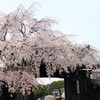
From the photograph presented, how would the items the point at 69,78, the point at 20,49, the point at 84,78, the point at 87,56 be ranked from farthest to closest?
the point at 69,78
the point at 84,78
the point at 87,56
the point at 20,49

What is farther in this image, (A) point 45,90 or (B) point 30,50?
(A) point 45,90

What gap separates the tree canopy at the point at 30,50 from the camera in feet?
46.1

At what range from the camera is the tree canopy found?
14.1m

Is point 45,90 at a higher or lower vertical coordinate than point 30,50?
lower

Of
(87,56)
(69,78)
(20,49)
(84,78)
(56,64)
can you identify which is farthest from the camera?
(69,78)

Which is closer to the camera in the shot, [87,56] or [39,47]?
[39,47]

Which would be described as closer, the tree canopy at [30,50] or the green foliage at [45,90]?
the tree canopy at [30,50]

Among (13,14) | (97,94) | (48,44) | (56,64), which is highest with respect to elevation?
(13,14)

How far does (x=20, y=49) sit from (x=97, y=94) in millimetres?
9107

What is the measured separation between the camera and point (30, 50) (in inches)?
552

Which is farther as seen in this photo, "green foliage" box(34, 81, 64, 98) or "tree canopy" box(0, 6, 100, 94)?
"green foliage" box(34, 81, 64, 98)

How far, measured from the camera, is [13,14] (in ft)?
49.9

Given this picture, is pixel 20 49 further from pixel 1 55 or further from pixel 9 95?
pixel 9 95

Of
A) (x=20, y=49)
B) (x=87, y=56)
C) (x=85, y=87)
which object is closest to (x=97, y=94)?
(x=85, y=87)
